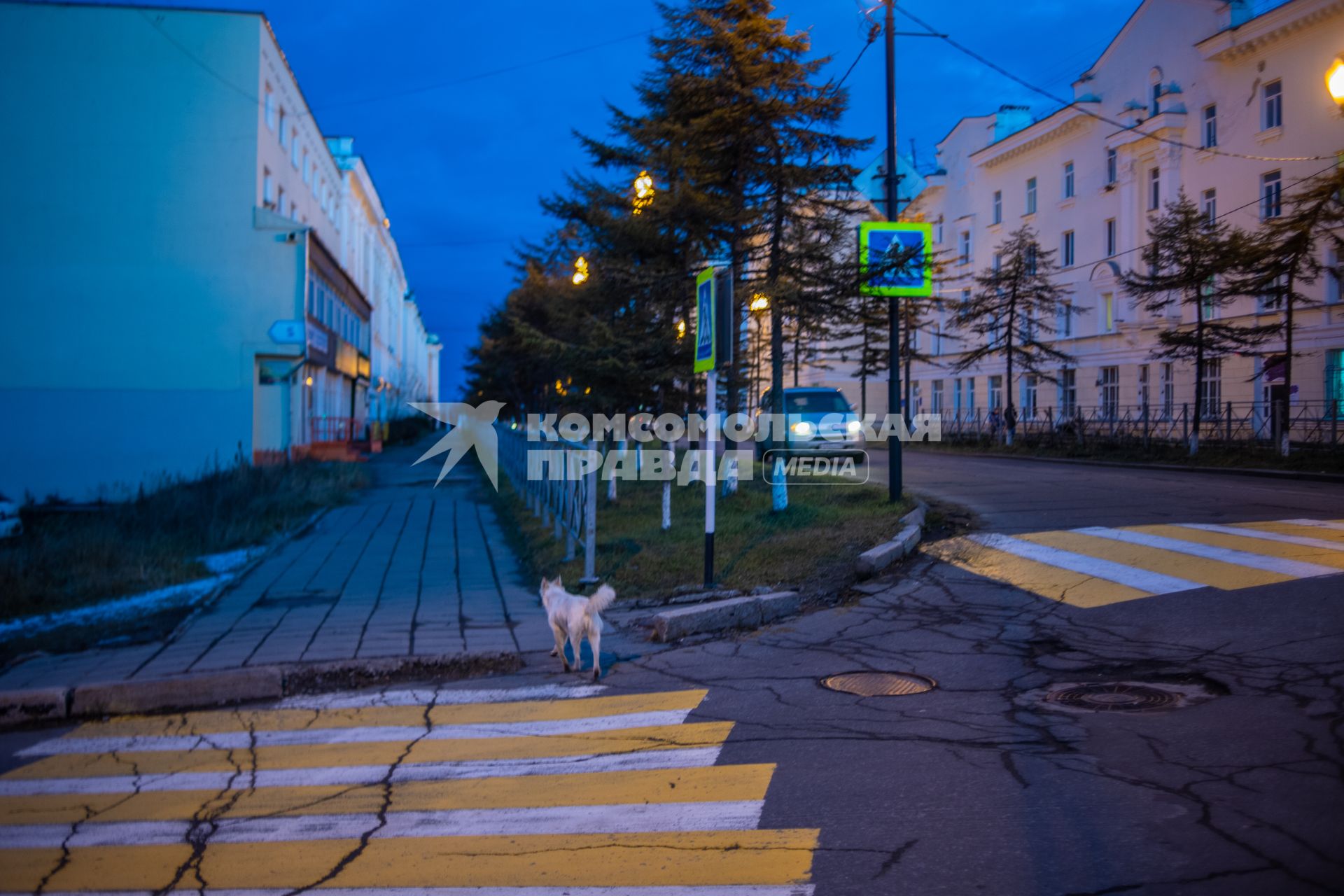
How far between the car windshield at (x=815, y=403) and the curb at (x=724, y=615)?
13943 mm

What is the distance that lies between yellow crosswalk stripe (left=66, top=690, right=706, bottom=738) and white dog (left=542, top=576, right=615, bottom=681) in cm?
53

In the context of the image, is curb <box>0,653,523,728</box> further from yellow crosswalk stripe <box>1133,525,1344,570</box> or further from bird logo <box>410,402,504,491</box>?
bird logo <box>410,402,504,491</box>

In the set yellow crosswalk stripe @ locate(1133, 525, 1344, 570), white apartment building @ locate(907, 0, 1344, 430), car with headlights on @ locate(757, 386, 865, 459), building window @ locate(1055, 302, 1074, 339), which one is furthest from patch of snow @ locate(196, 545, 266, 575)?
building window @ locate(1055, 302, 1074, 339)

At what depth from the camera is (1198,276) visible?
83.7ft

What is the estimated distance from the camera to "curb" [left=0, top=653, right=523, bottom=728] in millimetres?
6426

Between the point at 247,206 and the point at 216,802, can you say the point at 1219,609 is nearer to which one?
the point at 216,802

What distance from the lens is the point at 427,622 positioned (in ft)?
27.6

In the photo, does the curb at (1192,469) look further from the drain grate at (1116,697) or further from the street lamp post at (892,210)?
the drain grate at (1116,697)

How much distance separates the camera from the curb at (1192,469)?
1889cm

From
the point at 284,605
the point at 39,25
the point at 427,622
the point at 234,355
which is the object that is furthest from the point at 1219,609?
the point at 39,25

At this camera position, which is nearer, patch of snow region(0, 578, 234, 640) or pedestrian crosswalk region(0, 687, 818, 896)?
pedestrian crosswalk region(0, 687, 818, 896)

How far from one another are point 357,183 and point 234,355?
30.8m

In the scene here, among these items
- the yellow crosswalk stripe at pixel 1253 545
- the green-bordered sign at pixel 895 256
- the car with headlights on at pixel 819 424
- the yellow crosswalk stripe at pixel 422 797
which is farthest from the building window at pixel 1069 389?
the yellow crosswalk stripe at pixel 422 797

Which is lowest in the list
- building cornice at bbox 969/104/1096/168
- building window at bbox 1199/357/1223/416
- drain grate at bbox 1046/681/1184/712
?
drain grate at bbox 1046/681/1184/712
